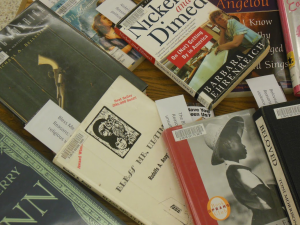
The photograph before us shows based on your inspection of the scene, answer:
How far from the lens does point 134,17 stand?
749 mm

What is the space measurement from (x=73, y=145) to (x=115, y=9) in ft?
1.41

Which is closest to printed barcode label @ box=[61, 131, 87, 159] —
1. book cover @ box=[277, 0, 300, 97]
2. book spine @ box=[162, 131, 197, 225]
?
book spine @ box=[162, 131, 197, 225]

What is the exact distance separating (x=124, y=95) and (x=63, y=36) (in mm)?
239

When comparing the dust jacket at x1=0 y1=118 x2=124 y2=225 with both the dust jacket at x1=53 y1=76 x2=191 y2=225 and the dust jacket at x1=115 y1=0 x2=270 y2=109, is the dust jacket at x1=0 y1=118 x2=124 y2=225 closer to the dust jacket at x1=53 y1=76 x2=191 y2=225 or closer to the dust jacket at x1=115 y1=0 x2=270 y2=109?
the dust jacket at x1=53 y1=76 x2=191 y2=225

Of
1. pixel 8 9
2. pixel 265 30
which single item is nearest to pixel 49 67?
pixel 265 30

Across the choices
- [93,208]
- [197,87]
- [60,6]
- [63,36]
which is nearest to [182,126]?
[197,87]

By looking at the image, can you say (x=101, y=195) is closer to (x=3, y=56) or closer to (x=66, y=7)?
(x=3, y=56)

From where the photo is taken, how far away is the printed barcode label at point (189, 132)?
2.09 ft

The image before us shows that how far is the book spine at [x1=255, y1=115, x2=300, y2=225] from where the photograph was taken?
1.85 feet

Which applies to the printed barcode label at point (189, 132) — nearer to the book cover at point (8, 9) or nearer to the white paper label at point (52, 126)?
the white paper label at point (52, 126)

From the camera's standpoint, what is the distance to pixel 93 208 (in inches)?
22.8

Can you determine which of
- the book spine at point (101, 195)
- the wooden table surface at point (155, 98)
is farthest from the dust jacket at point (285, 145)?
the book spine at point (101, 195)

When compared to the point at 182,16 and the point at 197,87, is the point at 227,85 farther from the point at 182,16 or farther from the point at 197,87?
the point at 182,16

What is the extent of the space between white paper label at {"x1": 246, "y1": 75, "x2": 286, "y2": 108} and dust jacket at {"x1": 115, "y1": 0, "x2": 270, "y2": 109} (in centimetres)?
4
